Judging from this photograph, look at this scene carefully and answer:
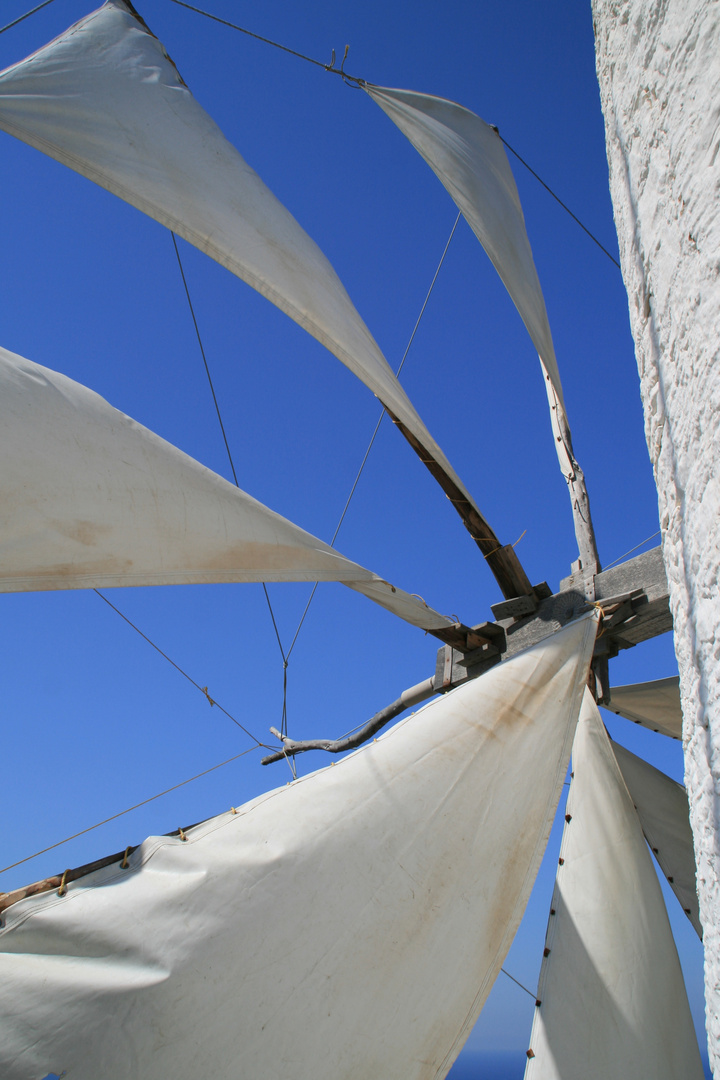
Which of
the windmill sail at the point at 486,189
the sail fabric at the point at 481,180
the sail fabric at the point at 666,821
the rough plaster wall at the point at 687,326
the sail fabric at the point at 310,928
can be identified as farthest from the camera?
the sail fabric at the point at 481,180

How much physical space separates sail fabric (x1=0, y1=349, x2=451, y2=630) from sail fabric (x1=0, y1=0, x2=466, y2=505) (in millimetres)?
1214

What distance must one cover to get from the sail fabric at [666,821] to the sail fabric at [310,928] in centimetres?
112

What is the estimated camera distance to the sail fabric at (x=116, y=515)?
10.4 ft

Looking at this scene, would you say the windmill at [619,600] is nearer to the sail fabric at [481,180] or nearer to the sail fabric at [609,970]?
the sail fabric at [609,970]

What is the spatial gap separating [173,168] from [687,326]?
16.9 ft

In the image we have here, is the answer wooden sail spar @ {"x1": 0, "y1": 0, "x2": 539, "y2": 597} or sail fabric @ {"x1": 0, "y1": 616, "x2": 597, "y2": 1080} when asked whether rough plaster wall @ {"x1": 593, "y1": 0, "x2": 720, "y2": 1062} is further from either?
wooden sail spar @ {"x1": 0, "y1": 0, "x2": 539, "y2": 597}

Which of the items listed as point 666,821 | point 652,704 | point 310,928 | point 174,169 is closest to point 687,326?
point 310,928

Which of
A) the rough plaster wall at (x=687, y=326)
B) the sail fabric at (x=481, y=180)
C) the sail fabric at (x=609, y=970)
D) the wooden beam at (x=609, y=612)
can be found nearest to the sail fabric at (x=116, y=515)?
the wooden beam at (x=609, y=612)

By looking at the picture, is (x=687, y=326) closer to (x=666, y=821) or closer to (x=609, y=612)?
(x=609, y=612)

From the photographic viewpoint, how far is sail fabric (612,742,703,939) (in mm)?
3564

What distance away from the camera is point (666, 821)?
3814 millimetres

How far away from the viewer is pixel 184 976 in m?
2.11

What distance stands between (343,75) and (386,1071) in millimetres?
6896

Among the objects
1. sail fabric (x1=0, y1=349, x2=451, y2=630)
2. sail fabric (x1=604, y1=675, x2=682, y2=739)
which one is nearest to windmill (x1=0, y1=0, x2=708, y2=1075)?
sail fabric (x1=0, y1=349, x2=451, y2=630)
